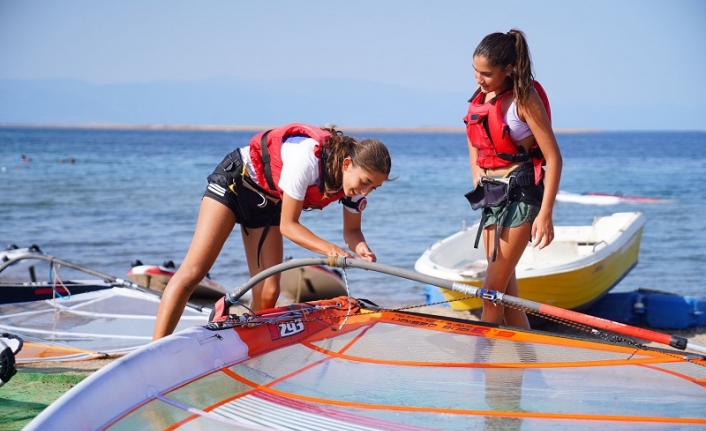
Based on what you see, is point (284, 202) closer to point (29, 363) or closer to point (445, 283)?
point (445, 283)

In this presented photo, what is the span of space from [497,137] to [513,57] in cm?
40

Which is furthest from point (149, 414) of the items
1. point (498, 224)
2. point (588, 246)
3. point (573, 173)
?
point (573, 173)

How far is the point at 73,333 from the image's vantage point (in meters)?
6.23

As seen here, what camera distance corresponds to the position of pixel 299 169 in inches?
145

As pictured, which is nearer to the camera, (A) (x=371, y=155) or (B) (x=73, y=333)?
(A) (x=371, y=155)

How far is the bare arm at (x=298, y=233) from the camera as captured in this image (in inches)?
143

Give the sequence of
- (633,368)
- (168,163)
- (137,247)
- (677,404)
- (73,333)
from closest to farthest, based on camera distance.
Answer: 1. (677,404)
2. (633,368)
3. (73,333)
4. (137,247)
5. (168,163)

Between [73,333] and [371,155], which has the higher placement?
[371,155]

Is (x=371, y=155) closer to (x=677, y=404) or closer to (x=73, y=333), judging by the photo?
(x=677, y=404)

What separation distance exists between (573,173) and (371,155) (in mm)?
33469

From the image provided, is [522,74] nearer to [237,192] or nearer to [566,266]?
[237,192]

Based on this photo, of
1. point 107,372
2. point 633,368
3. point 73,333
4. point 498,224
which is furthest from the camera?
point 73,333

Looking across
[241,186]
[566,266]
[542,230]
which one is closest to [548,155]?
[542,230]

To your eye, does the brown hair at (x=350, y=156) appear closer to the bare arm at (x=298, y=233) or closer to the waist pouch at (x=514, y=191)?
the bare arm at (x=298, y=233)
